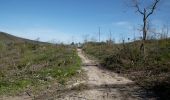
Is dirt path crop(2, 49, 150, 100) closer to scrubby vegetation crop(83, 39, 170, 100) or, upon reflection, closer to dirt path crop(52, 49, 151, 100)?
dirt path crop(52, 49, 151, 100)

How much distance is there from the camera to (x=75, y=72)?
19.9m

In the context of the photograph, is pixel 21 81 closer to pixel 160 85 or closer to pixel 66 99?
pixel 66 99

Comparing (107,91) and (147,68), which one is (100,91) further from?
(147,68)

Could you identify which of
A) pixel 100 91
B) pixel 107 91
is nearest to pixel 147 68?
pixel 107 91

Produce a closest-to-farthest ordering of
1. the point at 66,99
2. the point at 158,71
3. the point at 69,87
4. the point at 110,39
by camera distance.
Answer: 1. the point at 66,99
2. the point at 69,87
3. the point at 158,71
4. the point at 110,39

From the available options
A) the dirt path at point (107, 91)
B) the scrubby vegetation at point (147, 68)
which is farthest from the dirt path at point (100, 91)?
the scrubby vegetation at point (147, 68)

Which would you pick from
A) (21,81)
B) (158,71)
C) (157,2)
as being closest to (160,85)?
(158,71)

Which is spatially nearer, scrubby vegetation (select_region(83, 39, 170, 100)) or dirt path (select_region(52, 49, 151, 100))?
dirt path (select_region(52, 49, 151, 100))

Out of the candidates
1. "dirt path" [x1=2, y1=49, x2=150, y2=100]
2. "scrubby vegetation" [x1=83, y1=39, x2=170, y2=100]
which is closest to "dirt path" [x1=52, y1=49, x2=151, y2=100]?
"dirt path" [x1=2, y1=49, x2=150, y2=100]

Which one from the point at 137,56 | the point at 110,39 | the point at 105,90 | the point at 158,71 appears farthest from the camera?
the point at 110,39

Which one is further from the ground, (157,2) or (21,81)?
(157,2)

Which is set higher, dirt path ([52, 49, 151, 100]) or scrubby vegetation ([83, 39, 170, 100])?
scrubby vegetation ([83, 39, 170, 100])

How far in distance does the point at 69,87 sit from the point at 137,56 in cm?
999

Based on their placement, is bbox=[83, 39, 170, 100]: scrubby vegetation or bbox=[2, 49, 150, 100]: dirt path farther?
bbox=[83, 39, 170, 100]: scrubby vegetation
